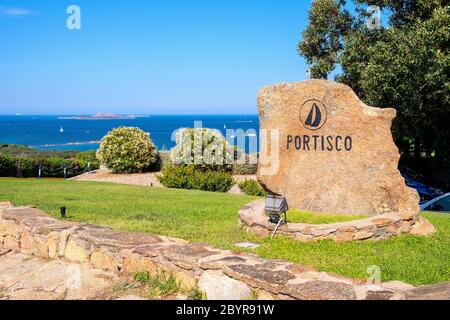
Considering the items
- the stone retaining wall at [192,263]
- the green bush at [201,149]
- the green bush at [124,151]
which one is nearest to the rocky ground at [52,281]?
the stone retaining wall at [192,263]

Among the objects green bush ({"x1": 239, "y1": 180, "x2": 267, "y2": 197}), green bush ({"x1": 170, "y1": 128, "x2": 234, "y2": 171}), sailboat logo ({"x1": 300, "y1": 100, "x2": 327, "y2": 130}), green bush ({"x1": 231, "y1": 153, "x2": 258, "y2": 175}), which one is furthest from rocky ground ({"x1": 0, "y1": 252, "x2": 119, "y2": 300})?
green bush ({"x1": 231, "y1": 153, "x2": 258, "y2": 175})

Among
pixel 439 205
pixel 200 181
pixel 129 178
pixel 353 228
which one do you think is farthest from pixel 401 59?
pixel 129 178

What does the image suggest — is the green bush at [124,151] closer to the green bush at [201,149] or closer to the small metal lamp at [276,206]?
the green bush at [201,149]

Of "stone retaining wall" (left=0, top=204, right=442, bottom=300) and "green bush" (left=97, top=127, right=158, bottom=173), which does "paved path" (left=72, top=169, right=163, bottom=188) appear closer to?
"green bush" (left=97, top=127, right=158, bottom=173)

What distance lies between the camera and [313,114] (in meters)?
10.7

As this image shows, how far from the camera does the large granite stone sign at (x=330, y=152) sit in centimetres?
1019

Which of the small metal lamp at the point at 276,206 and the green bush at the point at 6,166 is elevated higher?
the small metal lamp at the point at 276,206

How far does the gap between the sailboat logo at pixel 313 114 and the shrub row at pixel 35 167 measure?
20.4m

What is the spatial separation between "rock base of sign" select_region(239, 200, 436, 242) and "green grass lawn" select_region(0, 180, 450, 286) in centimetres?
17

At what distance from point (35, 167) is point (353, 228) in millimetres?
22704

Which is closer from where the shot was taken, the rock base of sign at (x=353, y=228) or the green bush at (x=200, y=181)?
the rock base of sign at (x=353, y=228)

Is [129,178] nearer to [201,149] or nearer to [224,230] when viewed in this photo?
[201,149]

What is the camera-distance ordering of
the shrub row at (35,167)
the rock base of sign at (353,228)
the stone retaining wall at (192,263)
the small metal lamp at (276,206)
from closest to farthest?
1. the stone retaining wall at (192,263)
2. the rock base of sign at (353,228)
3. the small metal lamp at (276,206)
4. the shrub row at (35,167)
